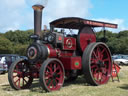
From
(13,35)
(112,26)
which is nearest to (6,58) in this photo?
(112,26)

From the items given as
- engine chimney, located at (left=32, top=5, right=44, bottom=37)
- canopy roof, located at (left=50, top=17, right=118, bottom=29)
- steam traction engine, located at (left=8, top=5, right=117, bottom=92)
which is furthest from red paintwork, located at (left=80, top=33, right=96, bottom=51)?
engine chimney, located at (left=32, top=5, right=44, bottom=37)

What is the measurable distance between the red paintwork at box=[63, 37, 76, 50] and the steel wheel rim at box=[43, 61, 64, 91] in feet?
2.88

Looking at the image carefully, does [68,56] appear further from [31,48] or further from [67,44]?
[31,48]

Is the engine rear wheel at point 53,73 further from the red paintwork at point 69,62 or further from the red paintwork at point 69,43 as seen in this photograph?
the red paintwork at point 69,43

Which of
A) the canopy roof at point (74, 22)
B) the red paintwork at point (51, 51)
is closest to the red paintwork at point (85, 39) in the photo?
A: the canopy roof at point (74, 22)

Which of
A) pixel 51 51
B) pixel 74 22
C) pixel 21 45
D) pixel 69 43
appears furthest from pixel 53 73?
pixel 21 45

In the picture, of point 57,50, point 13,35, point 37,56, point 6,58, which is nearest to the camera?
point 37,56

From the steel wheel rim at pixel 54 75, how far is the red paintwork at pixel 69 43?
88cm

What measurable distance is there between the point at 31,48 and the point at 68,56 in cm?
144

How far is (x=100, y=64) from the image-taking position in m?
7.36

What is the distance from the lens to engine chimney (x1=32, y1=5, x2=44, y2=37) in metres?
6.60

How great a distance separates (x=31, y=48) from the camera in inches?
249

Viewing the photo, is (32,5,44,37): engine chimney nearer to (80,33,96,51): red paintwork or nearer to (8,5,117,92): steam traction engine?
(8,5,117,92): steam traction engine

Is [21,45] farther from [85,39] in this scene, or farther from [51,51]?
[51,51]
